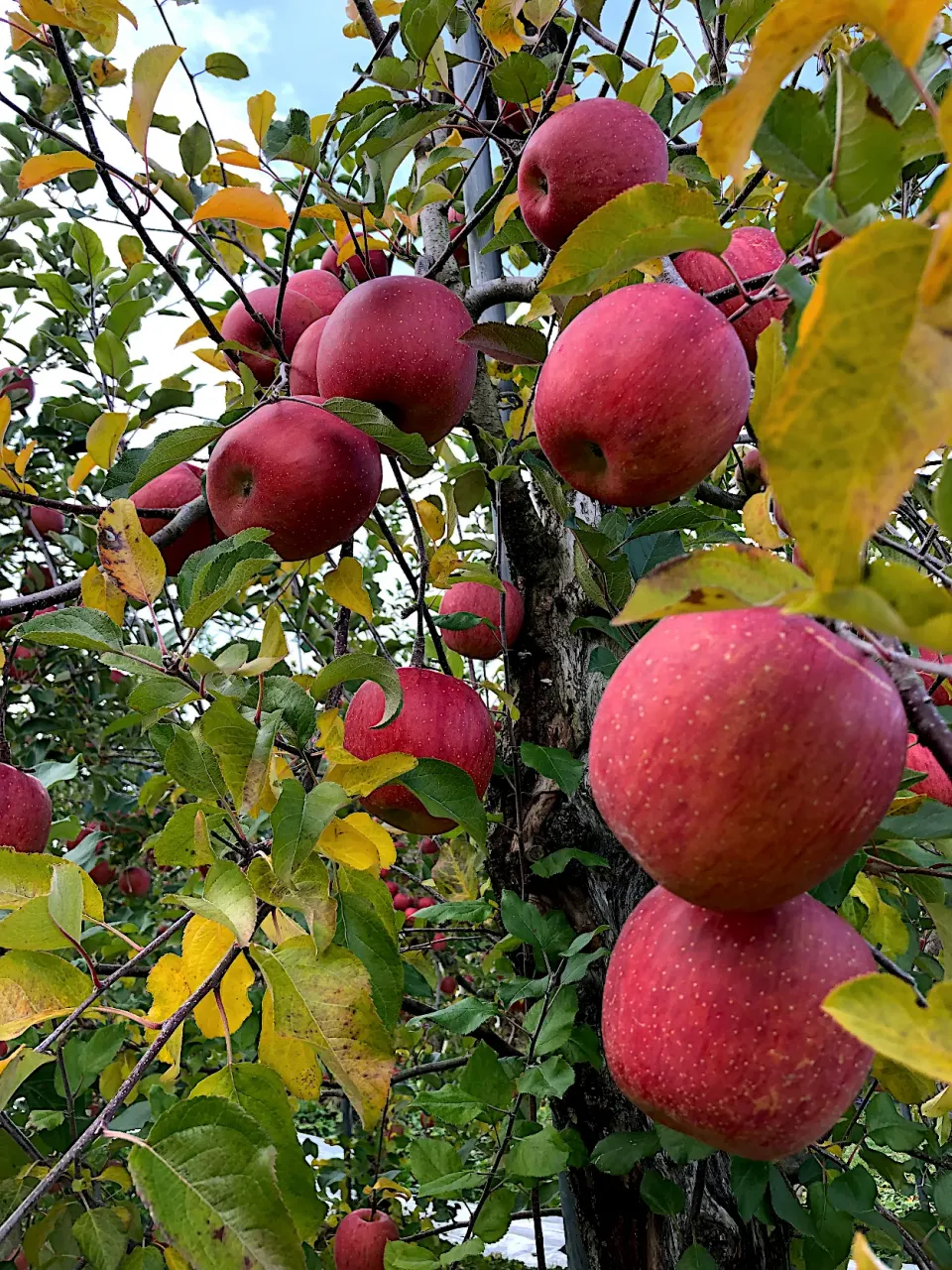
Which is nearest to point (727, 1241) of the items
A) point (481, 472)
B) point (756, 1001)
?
point (756, 1001)

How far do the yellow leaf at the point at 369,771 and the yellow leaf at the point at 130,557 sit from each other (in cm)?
26

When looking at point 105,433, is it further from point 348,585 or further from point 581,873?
point 581,873

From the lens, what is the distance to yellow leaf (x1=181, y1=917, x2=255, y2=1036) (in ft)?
2.23

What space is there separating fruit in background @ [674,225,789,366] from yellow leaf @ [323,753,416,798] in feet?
1.93

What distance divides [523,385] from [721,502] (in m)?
0.70

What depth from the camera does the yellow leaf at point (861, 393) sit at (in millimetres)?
272

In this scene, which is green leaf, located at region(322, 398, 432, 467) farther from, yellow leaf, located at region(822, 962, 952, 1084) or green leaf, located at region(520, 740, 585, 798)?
yellow leaf, located at region(822, 962, 952, 1084)

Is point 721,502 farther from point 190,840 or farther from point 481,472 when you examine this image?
point 190,840

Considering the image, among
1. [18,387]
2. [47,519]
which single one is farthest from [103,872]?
[18,387]

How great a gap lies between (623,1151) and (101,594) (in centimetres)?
85

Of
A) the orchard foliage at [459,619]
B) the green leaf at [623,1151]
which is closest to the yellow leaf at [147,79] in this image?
the orchard foliage at [459,619]

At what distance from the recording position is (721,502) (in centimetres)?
125

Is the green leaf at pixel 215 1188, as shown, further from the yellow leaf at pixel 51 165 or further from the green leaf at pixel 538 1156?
the yellow leaf at pixel 51 165

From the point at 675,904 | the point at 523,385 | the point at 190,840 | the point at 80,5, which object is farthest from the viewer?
the point at 523,385
